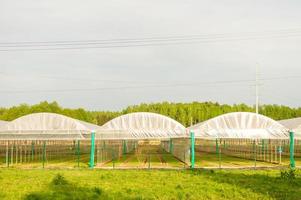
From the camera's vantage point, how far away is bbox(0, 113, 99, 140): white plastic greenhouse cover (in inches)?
989

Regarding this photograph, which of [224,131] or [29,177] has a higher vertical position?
[224,131]

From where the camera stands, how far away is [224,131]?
997 inches

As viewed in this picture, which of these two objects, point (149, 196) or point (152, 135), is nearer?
point (149, 196)

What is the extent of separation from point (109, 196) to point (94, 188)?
1.39 m

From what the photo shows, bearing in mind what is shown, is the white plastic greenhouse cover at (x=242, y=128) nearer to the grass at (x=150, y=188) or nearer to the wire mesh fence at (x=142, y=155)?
the wire mesh fence at (x=142, y=155)

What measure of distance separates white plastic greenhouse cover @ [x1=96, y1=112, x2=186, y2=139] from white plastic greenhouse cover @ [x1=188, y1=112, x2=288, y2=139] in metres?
1.47

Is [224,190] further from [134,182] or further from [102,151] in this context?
[102,151]

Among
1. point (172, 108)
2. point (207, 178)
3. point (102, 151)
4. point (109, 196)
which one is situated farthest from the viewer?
point (172, 108)

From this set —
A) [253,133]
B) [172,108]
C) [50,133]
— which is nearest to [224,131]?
[253,133]

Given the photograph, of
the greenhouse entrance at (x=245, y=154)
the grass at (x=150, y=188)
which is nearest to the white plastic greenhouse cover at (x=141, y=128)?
the greenhouse entrance at (x=245, y=154)

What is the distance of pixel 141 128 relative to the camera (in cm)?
2617

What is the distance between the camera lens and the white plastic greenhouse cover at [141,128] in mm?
25531

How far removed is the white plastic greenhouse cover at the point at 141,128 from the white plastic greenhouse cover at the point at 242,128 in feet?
4.84

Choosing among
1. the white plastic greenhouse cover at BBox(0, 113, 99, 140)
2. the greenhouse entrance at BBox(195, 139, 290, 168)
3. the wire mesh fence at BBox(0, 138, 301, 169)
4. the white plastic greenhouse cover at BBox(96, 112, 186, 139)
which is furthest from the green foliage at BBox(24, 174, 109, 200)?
the greenhouse entrance at BBox(195, 139, 290, 168)
